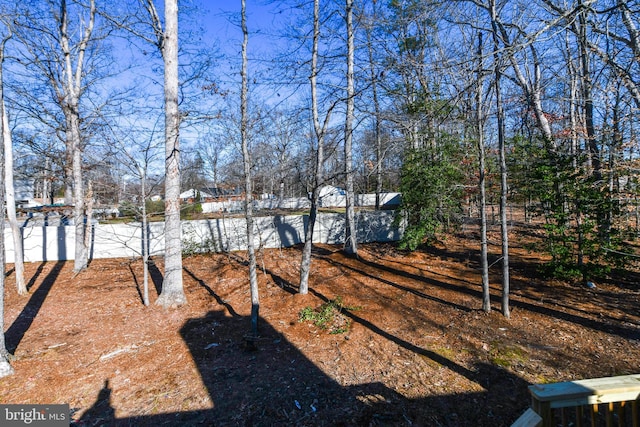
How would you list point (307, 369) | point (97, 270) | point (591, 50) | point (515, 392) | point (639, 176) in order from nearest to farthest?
point (515, 392) < point (307, 369) < point (591, 50) < point (639, 176) < point (97, 270)

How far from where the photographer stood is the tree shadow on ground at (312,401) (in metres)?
2.92

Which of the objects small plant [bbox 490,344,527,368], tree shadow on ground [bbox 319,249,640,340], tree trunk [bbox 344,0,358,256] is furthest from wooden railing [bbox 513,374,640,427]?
tree trunk [bbox 344,0,358,256]

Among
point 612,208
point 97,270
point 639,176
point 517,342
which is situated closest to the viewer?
point 517,342

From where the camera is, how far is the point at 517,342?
13.8ft

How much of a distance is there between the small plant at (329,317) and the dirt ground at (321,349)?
59 mm

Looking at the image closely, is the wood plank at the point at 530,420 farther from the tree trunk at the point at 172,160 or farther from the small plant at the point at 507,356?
the tree trunk at the point at 172,160

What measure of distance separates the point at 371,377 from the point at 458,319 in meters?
2.20

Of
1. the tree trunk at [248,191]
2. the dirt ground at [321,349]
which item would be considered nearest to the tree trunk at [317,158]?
the dirt ground at [321,349]

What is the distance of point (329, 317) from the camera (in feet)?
17.0

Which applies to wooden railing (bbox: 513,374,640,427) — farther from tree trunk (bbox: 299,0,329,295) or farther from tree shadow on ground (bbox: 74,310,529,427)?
tree trunk (bbox: 299,0,329,295)

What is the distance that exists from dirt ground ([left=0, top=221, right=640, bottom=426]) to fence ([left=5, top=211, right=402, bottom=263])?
8.70ft

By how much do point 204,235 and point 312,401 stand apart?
323 inches

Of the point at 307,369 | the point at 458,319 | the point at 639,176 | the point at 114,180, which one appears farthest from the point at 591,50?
the point at 114,180

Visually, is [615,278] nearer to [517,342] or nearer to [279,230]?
[517,342]
